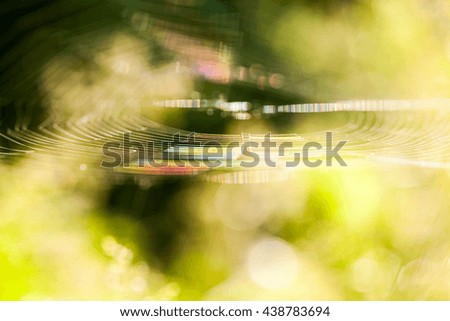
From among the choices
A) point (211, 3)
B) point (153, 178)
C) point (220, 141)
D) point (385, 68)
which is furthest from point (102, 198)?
point (385, 68)

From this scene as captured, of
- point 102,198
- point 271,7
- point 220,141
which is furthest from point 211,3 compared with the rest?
point 102,198

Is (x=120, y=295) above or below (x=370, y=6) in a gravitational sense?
below

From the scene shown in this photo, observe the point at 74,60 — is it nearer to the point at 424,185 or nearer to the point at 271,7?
the point at 271,7

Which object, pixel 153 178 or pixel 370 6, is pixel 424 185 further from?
pixel 153 178

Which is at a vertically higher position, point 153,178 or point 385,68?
point 385,68

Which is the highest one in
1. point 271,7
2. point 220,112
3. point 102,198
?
point 271,7
